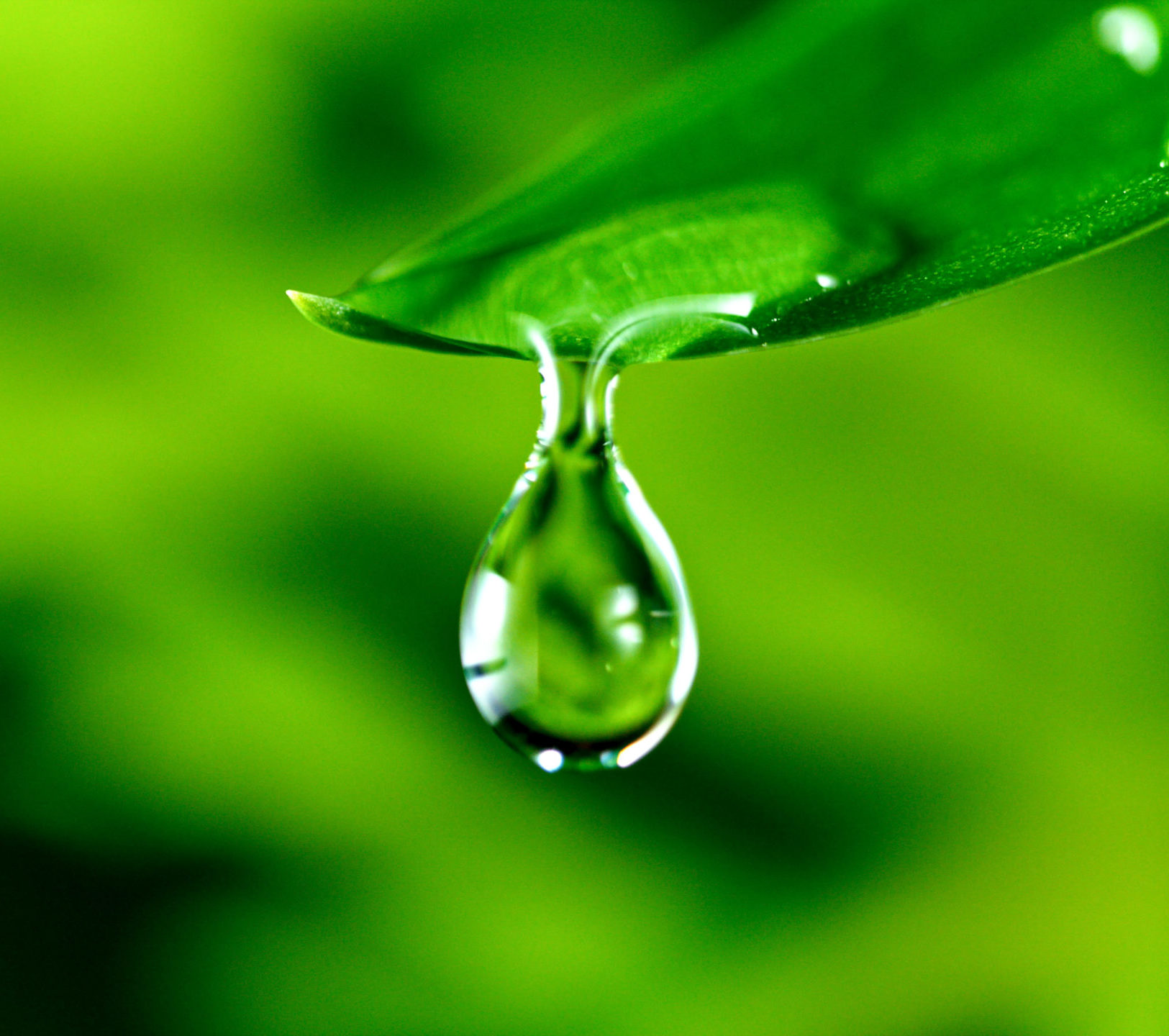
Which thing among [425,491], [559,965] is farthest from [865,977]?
[425,491]

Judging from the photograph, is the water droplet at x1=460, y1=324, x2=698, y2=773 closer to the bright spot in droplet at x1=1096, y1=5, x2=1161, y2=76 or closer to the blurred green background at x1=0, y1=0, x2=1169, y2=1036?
the bright spot in droplet at x1=1096, y1=5, x2=1161, y2=76

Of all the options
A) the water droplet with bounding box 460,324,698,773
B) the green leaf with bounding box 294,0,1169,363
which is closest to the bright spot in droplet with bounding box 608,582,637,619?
the water droplet with bounding box 460,324,698,773

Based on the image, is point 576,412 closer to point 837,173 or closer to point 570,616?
point 570,616

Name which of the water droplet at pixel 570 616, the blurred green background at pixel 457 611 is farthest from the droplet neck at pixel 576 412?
the blurred green background at pixel 457 611

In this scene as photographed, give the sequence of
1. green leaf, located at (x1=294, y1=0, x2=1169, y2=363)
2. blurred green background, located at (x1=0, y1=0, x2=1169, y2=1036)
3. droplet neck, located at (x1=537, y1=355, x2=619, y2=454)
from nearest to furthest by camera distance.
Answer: green leaf, located at (x1=294, y1=0, x2=1169, y2=363), droplet neck, located at (x1=537, y1=355, x2=619, y2=454), blurred green background, located at (x1=0, y1=0, x2=1169, y2=1036)

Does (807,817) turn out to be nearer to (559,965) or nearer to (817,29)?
(559,965)

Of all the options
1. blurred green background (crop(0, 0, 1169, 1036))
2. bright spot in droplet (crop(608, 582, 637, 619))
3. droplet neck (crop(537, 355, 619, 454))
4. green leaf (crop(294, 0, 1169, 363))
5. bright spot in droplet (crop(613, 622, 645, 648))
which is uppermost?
blurred green background (crop(0, 0, 1169, 1036))
